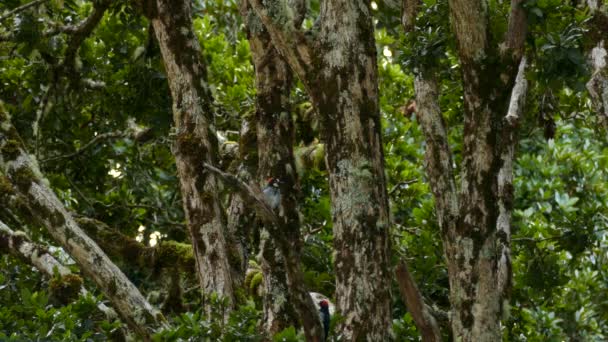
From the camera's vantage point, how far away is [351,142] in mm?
4445

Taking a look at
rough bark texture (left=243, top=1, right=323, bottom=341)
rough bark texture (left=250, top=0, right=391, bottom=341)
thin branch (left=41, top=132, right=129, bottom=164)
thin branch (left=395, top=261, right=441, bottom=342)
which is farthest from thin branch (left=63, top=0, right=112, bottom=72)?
thin branch (left=395, top=261, right=441, bottom=342)

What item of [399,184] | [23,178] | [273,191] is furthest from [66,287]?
[399,184]

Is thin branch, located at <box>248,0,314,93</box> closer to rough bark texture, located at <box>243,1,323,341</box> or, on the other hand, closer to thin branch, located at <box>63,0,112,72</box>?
rough bark texture, located at <box>243,1,323,341</box>

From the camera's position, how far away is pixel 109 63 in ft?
27.9

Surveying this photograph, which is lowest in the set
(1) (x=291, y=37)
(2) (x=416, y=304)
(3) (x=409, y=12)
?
(2) (x=416, y=304)

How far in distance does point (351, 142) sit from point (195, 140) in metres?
1.48

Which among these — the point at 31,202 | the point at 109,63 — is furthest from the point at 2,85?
the point at 31,202

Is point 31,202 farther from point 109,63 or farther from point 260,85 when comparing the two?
point 109,63

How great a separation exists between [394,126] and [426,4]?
3.43m

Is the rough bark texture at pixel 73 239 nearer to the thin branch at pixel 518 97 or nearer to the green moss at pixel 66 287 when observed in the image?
the green moss at pixel 66 287

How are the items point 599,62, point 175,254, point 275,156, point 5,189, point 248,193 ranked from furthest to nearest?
point 175,254 → point 5,189 → point 599,62 → point 275,156 → point 248,193

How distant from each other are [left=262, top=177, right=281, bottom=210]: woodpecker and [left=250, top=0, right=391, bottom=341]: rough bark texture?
673mm

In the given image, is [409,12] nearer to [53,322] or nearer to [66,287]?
[66,287]

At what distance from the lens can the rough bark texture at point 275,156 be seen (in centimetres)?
512
